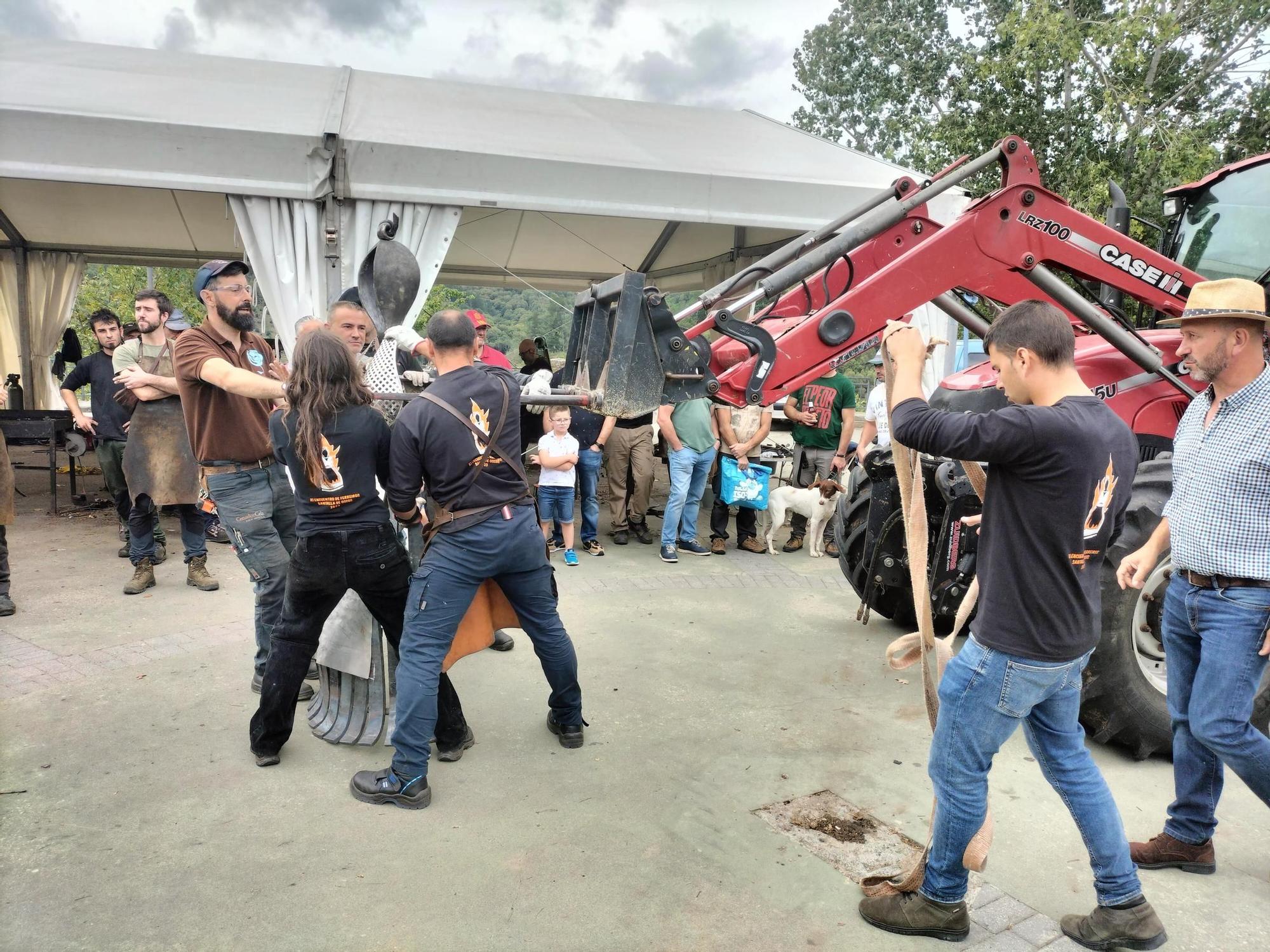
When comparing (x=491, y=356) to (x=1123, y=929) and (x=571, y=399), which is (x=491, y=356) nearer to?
(x=571, y=399)

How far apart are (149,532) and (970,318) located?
541 cm

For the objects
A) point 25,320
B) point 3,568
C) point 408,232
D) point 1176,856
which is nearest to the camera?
point 1176,856

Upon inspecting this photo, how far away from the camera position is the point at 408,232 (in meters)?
7.39

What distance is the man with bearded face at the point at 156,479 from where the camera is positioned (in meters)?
5.90

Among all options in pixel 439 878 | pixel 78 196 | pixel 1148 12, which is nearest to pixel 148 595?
pixel 439 878

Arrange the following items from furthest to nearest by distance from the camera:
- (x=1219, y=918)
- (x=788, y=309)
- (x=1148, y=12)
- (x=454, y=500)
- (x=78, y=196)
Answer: (x=1148, y=12), (x=78, y=196), (x=788, y=309), (x=454, y=500), (x=1219, y=918)

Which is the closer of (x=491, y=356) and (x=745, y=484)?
(x=491, y=356)

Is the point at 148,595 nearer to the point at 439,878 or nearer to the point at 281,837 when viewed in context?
the point at 281,837

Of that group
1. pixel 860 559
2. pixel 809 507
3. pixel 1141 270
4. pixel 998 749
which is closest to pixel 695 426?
pixel 809 507

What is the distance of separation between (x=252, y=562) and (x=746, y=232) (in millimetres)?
7726

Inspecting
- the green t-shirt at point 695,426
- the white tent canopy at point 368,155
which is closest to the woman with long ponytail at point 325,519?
the green t-shirt at point 695,426

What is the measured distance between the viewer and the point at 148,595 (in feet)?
19.1

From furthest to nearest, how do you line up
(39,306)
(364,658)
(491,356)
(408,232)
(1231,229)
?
(39,306)
(408,232)
(491,356)
(1231,229)
(364,658)

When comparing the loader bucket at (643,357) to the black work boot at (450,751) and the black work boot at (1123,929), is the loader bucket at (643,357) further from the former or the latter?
the black work boot at (1123,929)
